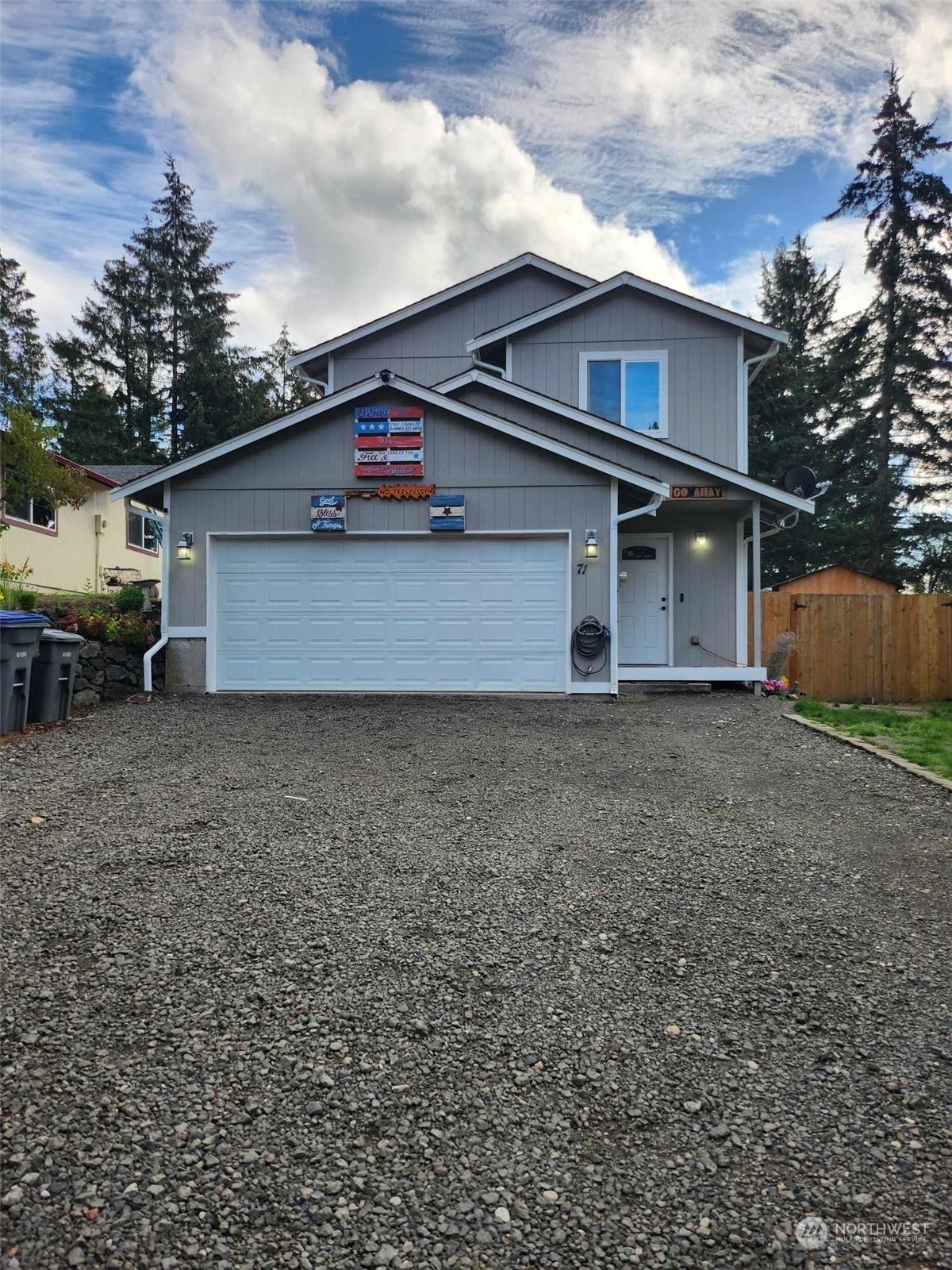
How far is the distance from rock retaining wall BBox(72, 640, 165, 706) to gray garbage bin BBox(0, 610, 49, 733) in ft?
4.17

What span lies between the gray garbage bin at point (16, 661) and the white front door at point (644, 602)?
8296 millimetres

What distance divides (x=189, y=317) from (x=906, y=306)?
89.4ft

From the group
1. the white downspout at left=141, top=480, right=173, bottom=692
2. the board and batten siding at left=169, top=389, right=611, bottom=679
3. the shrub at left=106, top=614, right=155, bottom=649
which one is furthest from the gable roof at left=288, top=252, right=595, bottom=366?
the shrub at left=106, top=614, right=155, bottom=649

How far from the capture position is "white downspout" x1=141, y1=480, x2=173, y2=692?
948 cm

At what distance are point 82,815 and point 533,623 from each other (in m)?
6.26

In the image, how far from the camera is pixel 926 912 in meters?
3.06

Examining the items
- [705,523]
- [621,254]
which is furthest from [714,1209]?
[621,254]

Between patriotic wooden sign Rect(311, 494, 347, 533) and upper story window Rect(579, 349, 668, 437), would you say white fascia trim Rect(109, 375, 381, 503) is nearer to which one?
patriotic wooden sign Rect(311, 494, 347, 533)

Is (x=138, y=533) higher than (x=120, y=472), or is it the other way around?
(x=120, y=472)

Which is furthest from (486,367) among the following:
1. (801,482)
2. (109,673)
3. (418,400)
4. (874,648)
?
(874,648)

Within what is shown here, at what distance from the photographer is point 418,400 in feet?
31.3

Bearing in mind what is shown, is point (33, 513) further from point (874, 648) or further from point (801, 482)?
point (874, 648)

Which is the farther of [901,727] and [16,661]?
[901,727]

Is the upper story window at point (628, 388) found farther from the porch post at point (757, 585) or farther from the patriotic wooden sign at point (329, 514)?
the patriotic wooden sign at point (329, 514)
